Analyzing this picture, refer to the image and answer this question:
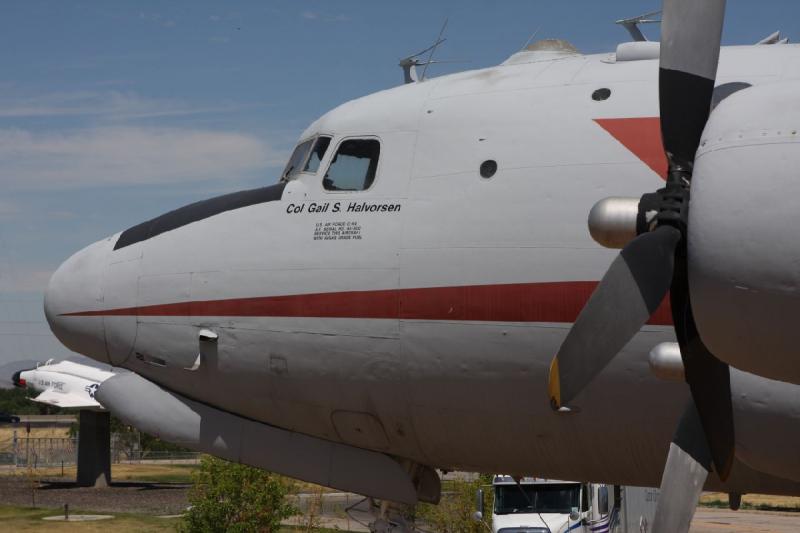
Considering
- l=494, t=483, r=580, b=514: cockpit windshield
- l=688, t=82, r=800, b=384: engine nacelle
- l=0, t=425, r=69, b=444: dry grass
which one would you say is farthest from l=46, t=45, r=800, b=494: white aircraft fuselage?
l=0, t=425, r=69, b=444: dry grass

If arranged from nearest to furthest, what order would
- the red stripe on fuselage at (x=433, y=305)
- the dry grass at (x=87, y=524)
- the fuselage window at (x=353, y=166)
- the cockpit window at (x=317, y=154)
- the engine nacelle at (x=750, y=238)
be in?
1. the engine nacelle at (x=750, y=238)
2. the red stripe on fuselage at (x=433, y=305)
3. the fuselage window at (x=353, y=166)
4. the cockpit window at (x=317, y=154)
5. the dry grass at (x=87, y=524)

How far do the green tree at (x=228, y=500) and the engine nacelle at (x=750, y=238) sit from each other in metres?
21.3

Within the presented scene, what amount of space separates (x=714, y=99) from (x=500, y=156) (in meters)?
Answer: 2.83

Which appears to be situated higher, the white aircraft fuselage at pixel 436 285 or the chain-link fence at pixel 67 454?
the white aircraft fuselage at pixel 436 285

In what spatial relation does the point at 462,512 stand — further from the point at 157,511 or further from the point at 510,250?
the point at 510,250

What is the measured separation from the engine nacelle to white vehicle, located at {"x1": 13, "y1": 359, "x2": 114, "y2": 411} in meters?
50.5

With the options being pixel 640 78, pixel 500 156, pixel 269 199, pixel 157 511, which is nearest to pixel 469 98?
pixel 500 156

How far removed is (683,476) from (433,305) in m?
2.76

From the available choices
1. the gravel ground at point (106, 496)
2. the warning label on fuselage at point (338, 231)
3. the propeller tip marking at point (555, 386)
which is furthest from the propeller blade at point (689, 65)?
the gravel ground at point (106, 496)

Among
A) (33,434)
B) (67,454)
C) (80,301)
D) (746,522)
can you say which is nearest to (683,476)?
→ (80,301)

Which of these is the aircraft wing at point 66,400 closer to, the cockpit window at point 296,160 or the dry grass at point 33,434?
the dry grass at point 33,434

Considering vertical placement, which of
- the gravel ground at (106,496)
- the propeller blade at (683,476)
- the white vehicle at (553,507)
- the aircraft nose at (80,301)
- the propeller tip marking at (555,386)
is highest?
the aircraft nose at (80,301)

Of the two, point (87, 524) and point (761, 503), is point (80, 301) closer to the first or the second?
point (87, 524)

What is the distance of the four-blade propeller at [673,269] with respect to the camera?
6.55 m
